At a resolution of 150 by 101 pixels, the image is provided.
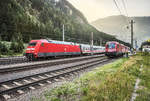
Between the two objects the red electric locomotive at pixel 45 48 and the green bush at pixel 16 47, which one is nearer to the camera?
the red electric locomotive at pixel 45 48

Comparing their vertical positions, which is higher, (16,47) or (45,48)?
(16,47)

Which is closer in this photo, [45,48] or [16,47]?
[45,48]

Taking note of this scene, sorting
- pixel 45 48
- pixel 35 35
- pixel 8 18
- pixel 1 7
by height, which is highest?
pixel 1 7

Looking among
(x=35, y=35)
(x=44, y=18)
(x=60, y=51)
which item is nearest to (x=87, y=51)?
(x=60, y=51)

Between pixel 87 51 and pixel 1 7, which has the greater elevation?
pixel 1 7

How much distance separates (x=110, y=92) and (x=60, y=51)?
20491 millimetres

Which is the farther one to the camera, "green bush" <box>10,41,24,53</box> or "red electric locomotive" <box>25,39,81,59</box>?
"green bush" <box>10,41,24,53</box>

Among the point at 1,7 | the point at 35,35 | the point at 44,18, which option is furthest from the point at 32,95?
the point at 44,18

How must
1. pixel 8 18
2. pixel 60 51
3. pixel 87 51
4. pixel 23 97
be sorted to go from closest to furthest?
1. pixel 23 97
2. pixel 60 51
3. pixel 87 51
4. pixel 8 18

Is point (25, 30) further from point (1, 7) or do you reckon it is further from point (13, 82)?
point (13, 82)

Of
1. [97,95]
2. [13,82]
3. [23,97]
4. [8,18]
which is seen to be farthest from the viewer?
[8,18]

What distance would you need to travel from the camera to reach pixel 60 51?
24719 mm

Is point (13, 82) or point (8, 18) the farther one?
point (8, 18)

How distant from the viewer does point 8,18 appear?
58000 millimetres
